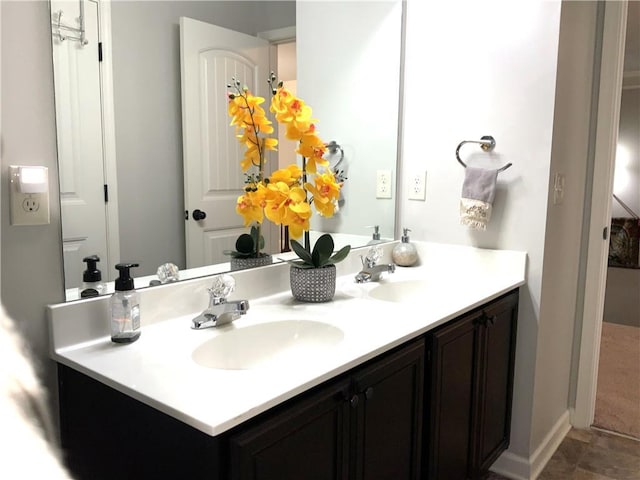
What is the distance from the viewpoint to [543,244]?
1.81m

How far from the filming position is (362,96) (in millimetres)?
2070

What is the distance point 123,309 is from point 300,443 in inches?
19.0

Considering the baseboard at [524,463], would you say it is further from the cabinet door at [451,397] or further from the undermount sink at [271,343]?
the undermount sink at [271,343]

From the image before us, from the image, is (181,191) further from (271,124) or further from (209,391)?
(209,391)

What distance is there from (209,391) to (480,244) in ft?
4.62

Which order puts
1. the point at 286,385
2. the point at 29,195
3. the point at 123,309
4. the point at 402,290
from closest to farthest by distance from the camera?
the point at 286,385
the point at 29,195
the point at 123,309
the point at 402,290

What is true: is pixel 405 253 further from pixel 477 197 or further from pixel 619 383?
pixel 619 383

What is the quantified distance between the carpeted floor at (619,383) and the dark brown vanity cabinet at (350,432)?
1.64 meters

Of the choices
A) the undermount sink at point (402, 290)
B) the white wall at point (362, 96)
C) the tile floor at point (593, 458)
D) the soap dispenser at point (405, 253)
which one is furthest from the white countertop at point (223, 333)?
the tile floor at point (593, 458)

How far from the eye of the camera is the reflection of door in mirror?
3.44ft

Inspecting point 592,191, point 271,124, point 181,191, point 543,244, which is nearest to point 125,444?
point 181,191

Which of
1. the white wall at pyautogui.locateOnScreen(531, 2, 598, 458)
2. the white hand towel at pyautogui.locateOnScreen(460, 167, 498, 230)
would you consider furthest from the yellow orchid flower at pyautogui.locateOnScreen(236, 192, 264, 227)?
the white wall at pyautogui.locateOnScreen(531, 2, 598, 458)

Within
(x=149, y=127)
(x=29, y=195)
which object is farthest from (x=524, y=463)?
(x=29, y=195)

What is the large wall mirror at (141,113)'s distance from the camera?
109cm
